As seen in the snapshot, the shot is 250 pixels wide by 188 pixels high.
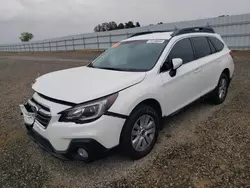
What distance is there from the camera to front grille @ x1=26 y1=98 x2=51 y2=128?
244cm

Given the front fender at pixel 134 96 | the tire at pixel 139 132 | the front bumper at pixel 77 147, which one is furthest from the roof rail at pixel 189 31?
the front bumper at pixel 77 147

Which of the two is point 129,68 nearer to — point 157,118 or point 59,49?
point 157,118

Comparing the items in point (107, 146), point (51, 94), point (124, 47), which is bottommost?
point (107, 146)

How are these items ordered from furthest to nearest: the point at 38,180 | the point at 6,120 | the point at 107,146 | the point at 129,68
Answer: the point at 6,120, the point at 129,68, the point at 38,180, the point at 107,146

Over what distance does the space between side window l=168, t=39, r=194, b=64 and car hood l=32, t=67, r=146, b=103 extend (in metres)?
0.82

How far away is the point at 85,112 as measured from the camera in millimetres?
2301

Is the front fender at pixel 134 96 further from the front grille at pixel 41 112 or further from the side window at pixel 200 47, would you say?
the side window at pixel 200 47

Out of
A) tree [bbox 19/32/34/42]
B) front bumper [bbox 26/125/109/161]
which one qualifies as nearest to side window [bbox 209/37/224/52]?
front bumper [bbox 26/125/109/161]

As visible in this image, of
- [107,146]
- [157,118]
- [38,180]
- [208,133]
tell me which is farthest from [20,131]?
[208,133]

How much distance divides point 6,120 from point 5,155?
5.19ft

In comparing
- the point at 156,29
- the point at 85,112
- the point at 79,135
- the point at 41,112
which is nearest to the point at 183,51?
the point at 85,112

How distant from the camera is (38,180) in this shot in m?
2.56

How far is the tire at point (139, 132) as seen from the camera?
2.54 m

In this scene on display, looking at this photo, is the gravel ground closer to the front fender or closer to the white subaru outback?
the white subaru outback
